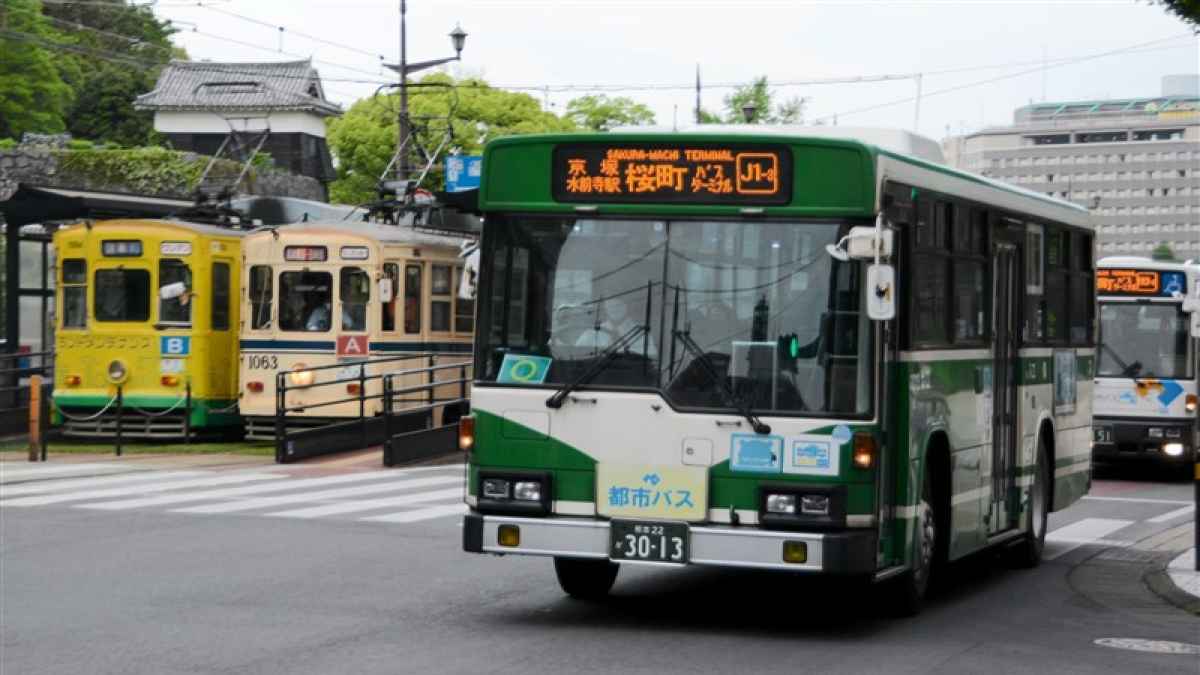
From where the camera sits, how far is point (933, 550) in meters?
12.8

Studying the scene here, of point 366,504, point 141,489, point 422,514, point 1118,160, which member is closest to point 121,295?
point 141,489

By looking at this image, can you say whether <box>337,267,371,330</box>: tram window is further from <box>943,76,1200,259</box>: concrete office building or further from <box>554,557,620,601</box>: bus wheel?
<box>943,76,1200,259</box>: concrete office building

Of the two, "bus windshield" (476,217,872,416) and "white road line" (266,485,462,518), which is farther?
"white road line" (266,485,462,518)

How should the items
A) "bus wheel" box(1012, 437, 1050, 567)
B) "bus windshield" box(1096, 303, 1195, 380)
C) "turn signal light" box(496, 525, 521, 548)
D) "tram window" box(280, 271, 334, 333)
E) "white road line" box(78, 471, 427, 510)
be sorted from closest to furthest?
"turn signal light" box(496, 525, 521, 548) → "bus wheel" box(1012, 437, 1050, 567) → "white road line" box(78, 471, 427, 510) → "bus windshield" box(1096, 303, 1195, 380) → "tram window" box(280, 271, 334, 333)

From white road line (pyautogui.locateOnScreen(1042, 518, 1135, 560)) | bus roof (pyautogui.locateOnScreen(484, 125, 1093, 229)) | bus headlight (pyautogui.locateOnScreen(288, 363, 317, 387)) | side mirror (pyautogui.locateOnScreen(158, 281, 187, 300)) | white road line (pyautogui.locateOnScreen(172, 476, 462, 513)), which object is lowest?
white road line (pyautogui.locateOnScreen(1042, 518, 1135, 560))

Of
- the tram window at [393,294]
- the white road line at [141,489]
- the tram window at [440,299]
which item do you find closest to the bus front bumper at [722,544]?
the white road line at [141,489]

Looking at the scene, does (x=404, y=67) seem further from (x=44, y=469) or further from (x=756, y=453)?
(x=756, y=453)

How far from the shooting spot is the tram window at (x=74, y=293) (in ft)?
96.8

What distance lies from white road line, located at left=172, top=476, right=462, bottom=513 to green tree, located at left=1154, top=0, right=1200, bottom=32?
33.6 ft

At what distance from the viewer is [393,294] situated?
28.1 meters

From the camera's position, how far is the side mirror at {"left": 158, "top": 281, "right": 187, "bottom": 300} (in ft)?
94.4

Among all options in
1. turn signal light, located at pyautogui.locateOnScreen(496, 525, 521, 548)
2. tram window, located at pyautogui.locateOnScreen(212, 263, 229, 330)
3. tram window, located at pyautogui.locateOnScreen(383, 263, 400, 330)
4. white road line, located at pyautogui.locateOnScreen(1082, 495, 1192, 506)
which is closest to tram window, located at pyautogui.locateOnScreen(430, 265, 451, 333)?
tram window, located at pyautogui.locateOnScreen(383, 263, 400, 330)

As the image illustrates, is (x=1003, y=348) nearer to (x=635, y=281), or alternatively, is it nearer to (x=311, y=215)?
(x=635, y=281)

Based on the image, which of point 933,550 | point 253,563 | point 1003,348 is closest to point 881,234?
point 933,550
